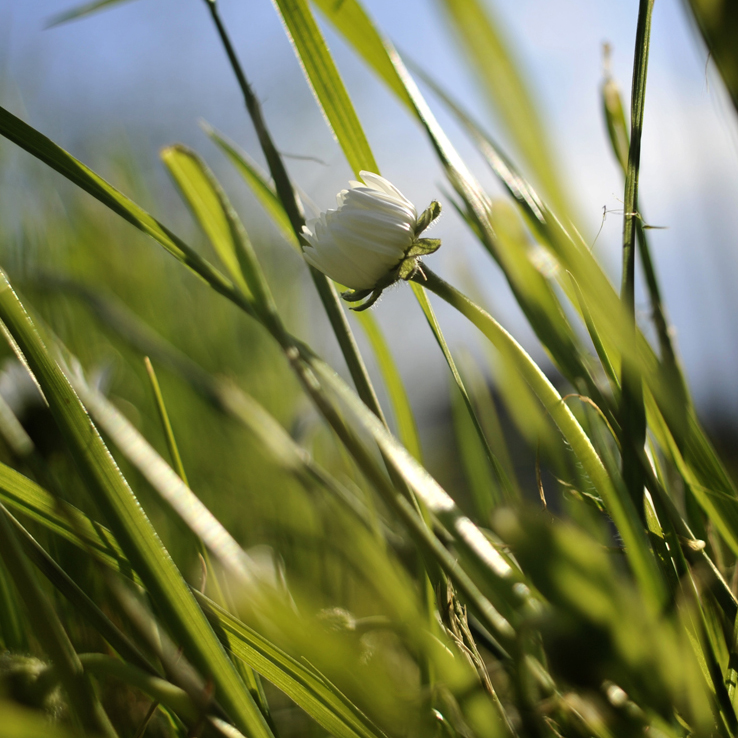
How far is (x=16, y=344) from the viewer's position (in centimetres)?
14

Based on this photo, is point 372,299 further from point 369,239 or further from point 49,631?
point 49,631

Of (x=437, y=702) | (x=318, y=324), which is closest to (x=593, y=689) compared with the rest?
(x=437, y=702)

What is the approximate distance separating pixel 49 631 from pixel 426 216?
19 cm

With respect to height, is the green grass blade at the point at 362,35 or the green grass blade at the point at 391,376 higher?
the green grass blade at the point at 362,35

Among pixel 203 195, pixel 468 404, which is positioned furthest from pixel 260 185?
pixel 468 404

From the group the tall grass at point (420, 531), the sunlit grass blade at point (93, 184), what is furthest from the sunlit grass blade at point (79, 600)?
the sunlit grass blade at point (93, 184)

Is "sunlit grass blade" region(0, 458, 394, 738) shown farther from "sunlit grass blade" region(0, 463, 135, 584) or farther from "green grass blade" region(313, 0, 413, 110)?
"green grass blade" region(313, 0, 413, 110)

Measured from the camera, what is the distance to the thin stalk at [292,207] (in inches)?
8.3

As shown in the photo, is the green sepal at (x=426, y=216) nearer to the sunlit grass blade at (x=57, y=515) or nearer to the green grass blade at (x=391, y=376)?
the green grass blade at (x=391, y=376)

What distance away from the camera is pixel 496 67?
11 centimetres

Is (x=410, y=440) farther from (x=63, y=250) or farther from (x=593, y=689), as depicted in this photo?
(x=63, y=250)

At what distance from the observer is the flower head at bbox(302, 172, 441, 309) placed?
204mm

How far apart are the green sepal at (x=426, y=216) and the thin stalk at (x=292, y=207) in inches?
1.8

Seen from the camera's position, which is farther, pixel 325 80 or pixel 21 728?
pixel 325 80
